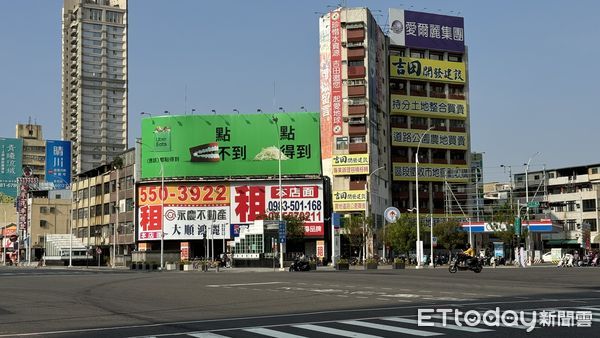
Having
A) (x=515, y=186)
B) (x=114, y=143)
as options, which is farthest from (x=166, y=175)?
(x=114, y=143)

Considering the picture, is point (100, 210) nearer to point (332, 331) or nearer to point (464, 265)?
point (464, 265)

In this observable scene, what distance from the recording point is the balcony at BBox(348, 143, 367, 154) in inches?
3664

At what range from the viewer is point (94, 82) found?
18488 cm

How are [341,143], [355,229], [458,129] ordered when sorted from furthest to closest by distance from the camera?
[458,129] < [341,143] < [355,229]

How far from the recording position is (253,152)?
9644 centimetres

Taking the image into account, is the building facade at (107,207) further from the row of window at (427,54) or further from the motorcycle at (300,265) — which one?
the motorcycle at (300,265)

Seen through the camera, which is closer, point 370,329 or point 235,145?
point 370,329

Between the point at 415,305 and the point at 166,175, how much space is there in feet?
264

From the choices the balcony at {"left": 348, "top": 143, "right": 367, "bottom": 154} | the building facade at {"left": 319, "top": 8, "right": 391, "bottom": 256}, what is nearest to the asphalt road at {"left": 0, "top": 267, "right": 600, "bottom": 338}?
the building facade at {"left": 319, "top": 8, "right": 391, "bottom": 256}

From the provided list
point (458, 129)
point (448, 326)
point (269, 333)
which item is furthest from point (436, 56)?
point (269, 333)

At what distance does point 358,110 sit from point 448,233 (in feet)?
60.9

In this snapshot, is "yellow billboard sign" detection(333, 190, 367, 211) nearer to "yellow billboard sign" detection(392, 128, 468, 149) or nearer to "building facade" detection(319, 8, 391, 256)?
"building facade" detection(319, 8, 391, 256)

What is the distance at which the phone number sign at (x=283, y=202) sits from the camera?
93.1 meters
